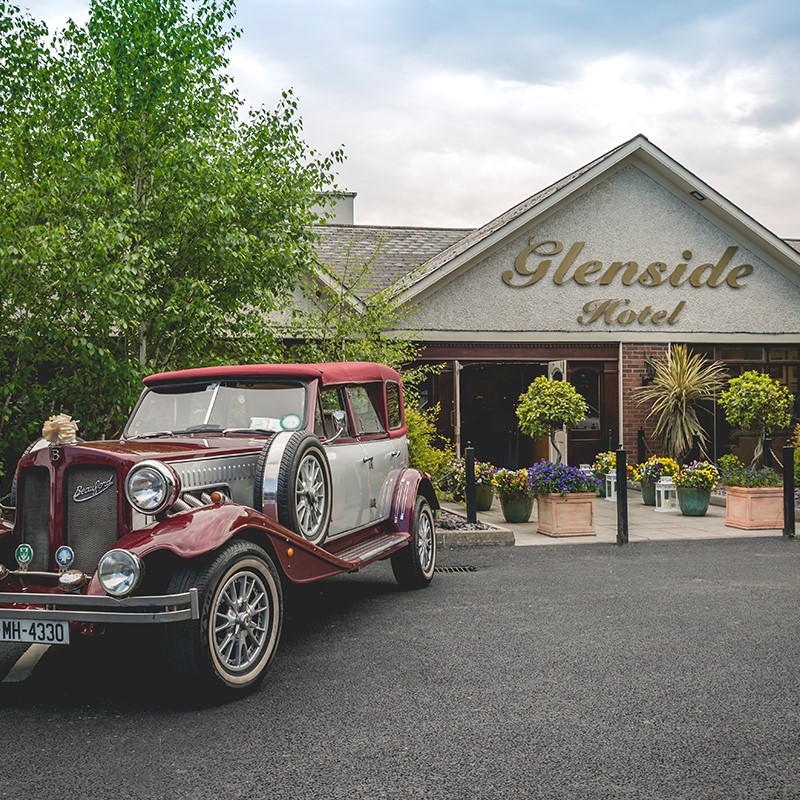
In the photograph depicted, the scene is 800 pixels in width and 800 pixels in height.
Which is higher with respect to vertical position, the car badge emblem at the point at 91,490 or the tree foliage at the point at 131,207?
the tree foliage at the point at 131,207

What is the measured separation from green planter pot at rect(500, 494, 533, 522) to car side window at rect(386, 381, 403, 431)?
172 inches

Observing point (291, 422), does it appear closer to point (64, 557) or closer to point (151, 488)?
point (151, 488)

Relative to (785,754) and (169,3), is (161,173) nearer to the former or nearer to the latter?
(169,3)

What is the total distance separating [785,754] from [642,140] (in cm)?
1506

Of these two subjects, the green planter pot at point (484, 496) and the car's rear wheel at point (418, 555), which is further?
the green planter pot at point (484, 496)

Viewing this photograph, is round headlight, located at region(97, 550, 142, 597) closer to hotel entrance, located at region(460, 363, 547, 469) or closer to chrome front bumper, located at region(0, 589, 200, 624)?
chrome front bumper, located at region(0, 589, 200, 624)

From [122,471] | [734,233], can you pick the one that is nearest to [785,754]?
[122,471]

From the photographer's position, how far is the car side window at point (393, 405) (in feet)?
26.8

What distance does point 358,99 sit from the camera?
12.6 metres

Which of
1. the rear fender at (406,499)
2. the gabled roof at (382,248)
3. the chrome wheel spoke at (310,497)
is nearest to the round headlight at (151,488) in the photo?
the chrome wheel spoke at (310,497)

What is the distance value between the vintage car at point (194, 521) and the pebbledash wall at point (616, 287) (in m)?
9.78

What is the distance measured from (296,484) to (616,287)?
1296cm

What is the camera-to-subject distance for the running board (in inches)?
252

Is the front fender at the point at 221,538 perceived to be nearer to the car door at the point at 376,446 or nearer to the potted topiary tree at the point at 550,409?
the car door at the point at 376,446
